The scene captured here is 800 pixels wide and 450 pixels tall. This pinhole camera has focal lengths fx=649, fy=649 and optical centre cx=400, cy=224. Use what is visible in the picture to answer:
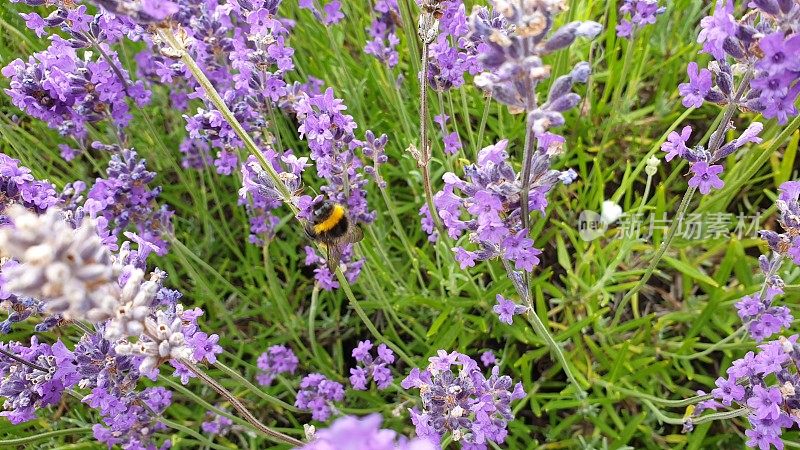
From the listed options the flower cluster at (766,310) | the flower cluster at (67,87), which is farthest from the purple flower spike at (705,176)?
the flower cluster at (67,87)

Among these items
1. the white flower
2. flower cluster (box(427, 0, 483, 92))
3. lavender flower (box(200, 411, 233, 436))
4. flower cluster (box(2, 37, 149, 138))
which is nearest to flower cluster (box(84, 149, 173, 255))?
flower cluster (box(2, 37, 149, 138))

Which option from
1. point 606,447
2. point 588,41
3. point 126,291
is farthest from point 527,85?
point 588,41

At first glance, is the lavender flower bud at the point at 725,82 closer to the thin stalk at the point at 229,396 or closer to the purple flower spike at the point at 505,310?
the purple flower spike at the point at 505,310

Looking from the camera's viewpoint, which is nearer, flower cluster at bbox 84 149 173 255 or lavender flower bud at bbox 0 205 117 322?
lavender flower bud at bbox 0 205 117 322

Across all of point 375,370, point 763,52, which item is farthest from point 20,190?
point 763,52

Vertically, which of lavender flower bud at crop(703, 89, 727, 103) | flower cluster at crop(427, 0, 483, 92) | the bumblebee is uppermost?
lavender flower bud at crop(703, 89, 727, 103)

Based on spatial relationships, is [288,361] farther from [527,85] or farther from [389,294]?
[527,85]

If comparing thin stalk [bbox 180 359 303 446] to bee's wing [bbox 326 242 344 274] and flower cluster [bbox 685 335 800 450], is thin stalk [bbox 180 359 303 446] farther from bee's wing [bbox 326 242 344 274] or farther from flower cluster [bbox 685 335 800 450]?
flower cluster [bbox 685 335 800 450]

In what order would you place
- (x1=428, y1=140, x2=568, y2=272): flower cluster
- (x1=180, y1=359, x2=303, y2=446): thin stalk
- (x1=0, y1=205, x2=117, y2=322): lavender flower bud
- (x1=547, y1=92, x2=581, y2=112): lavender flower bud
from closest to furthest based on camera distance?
(x1=0, y1=205, x2=117, y2=322): lavender flower bud < (x1=547, y1=92, x2=581, y2=112): lavender flower bud < (x1=180, y1=359, x2=303, y2=446): thin stalk < (x1=428, y1=140, x2=568, y2=272): flower cluster
